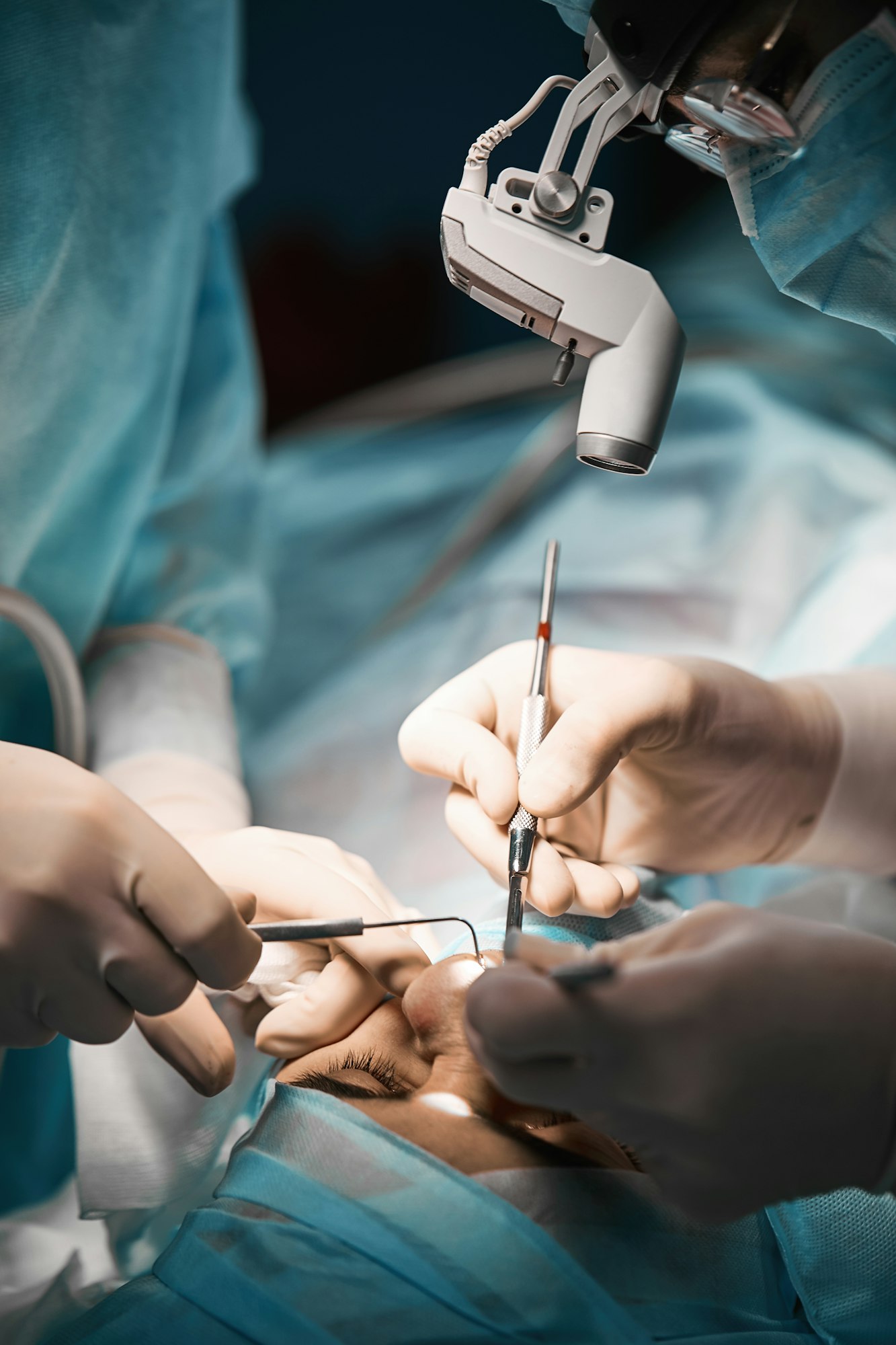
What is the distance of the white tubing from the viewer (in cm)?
136

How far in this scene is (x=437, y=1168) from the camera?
95 cm

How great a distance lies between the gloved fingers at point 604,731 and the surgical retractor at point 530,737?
0.09 feet

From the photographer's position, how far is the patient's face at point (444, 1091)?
1006mm

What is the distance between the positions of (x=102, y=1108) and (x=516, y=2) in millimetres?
1880

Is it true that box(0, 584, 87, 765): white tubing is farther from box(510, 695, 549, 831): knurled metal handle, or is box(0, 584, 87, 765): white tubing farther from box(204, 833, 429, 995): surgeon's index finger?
box(510, 695, 549, 831): knurled metal handle

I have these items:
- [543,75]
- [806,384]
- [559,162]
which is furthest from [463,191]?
[806,384]

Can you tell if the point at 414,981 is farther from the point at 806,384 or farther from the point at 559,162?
the point at 806,384

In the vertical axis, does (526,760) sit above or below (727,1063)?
below

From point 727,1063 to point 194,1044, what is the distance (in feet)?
1.64

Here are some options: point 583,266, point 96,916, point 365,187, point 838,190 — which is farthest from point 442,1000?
point 365,187

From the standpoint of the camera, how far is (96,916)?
0.91 meters

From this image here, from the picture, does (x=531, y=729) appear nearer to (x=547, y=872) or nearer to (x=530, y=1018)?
(x=547, y=872)

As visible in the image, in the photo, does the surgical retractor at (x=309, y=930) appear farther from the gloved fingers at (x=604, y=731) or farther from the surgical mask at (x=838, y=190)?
the surgical mask at (x=838, y=190)

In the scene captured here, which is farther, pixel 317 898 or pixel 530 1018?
pixel 317 898
